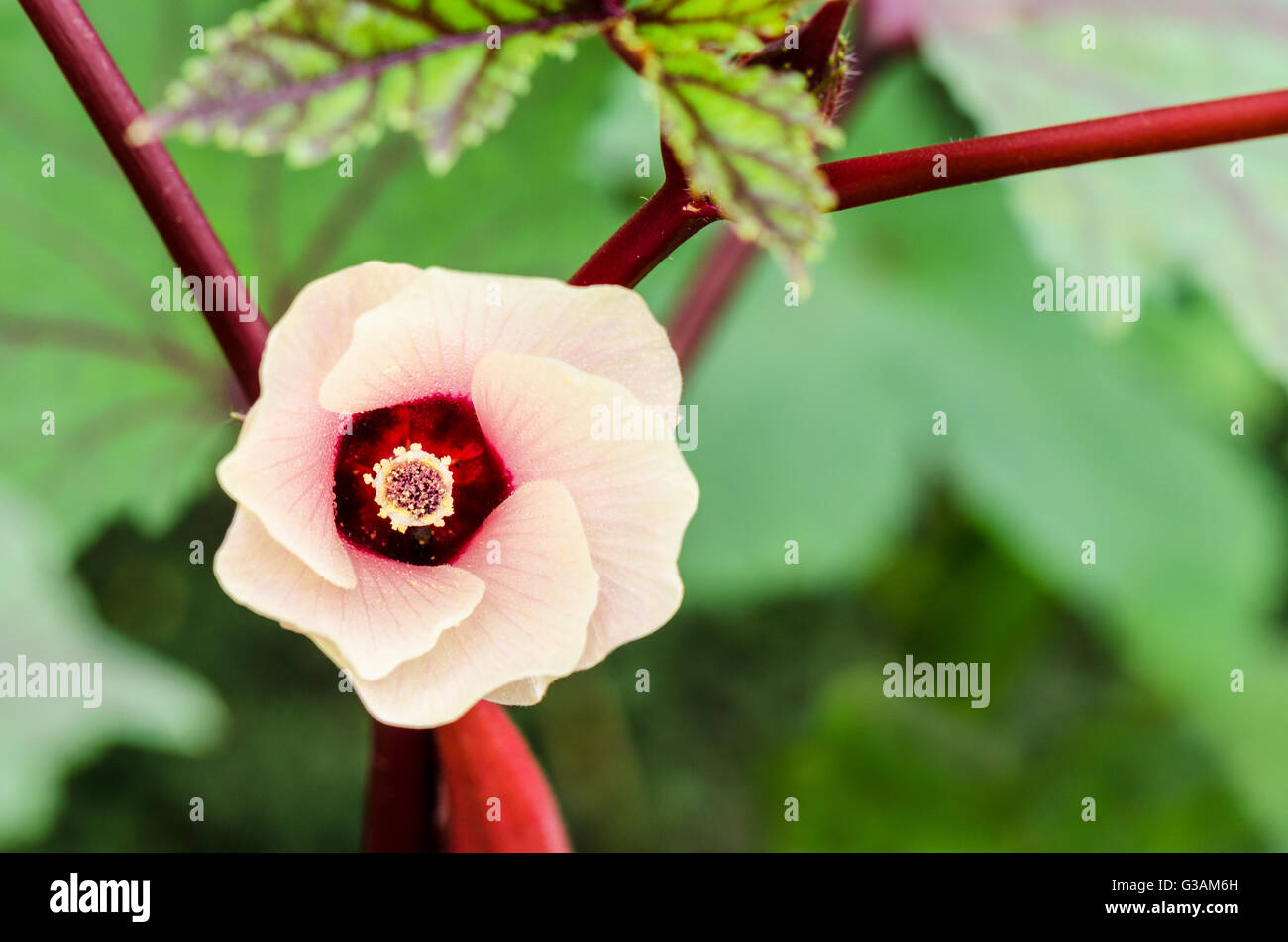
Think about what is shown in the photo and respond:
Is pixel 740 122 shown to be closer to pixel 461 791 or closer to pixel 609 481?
pixel 609 481

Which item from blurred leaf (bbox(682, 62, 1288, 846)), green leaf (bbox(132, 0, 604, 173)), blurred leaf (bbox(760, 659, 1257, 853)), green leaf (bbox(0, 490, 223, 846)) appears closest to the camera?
green leaf (bbox(132, 0, 604, 173))

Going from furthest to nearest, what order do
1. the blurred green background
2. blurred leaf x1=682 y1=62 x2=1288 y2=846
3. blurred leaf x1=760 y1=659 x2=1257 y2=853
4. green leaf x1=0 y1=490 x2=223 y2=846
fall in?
1. blurred leaf x1=760 y1=659 x2=1257 y2=853
2. blurred leaf x1=682 y1=62 x2=1288 y2=846
3. the blurred green background
4. green leaf x1=0 y1=490 x2=223 y2=846

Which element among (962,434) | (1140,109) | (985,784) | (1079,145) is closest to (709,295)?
(1140,109)

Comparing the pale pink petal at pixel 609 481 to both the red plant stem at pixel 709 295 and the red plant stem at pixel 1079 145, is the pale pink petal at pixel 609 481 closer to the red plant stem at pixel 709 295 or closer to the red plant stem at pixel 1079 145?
the red plant stem at pixel 1079 145

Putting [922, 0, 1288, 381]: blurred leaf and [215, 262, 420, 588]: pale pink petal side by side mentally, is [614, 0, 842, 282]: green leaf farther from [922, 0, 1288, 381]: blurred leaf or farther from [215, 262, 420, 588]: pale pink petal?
[922, 0, 1288, 381]: blurred leaf

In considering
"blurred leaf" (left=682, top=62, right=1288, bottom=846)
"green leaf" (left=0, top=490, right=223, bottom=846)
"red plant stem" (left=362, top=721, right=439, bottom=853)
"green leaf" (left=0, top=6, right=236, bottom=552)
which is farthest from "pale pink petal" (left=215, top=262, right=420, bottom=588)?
Result: "blurred leaf" (left=682, top=62, right=1288, bottom=846)

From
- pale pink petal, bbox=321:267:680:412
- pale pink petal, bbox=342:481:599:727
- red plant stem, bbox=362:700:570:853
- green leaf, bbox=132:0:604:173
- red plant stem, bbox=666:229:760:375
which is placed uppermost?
red plant stem, bbox=666:229:760:375
